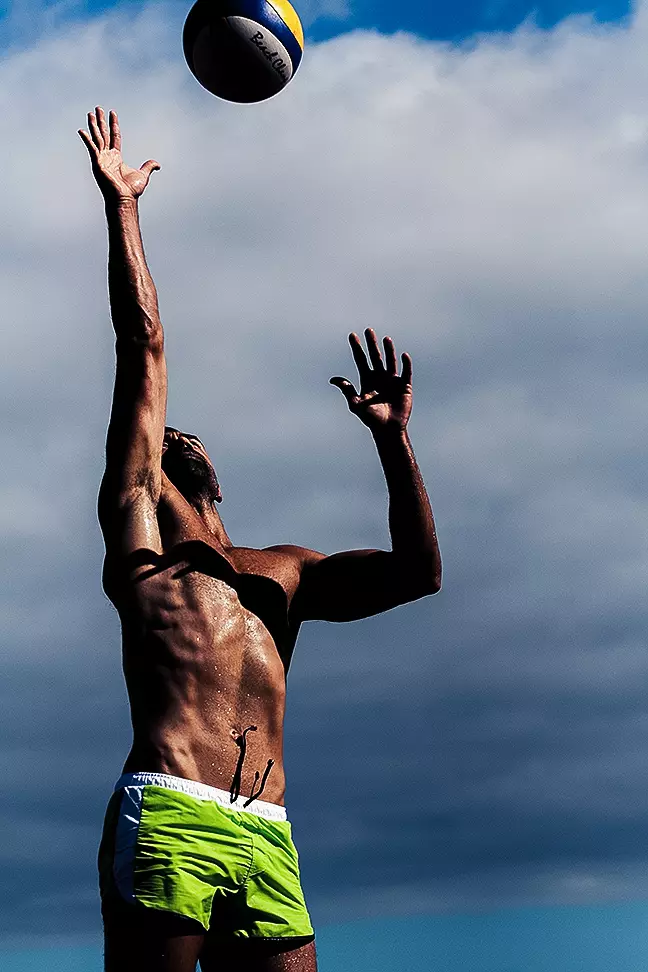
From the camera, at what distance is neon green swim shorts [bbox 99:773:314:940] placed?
19.7 feet

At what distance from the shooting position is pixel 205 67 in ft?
26.5

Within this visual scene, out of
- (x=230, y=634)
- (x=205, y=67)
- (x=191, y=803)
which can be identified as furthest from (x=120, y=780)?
(x=205, y=67)

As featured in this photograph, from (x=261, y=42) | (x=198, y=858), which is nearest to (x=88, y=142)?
(x=261, y=42)

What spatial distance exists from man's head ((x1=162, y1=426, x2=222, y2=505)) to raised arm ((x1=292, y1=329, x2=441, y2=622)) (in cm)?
60

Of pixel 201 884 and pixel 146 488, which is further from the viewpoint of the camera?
pixel 146 488

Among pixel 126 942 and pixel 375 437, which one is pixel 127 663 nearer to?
pixel 126 942

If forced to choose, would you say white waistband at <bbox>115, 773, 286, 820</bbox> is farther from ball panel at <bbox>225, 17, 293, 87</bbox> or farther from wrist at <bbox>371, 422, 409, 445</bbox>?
ball panel at <bbox>225, 17, 293, 87</bbox>

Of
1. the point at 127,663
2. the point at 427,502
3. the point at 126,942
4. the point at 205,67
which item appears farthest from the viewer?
the point at 205,67

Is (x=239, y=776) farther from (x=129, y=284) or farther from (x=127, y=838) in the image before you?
(x=129, y=284)

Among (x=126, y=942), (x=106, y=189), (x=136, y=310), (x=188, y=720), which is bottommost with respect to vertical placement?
(x=126, y=942)

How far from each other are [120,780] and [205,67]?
4044mm

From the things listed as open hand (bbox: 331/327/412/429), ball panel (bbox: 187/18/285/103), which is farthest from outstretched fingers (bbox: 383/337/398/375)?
ball panel (bbox: 187/18/285/103)

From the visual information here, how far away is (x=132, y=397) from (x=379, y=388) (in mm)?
1417

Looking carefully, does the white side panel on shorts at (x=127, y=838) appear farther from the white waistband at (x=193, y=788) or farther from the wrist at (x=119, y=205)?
the wrist at (x=119, y=205)
